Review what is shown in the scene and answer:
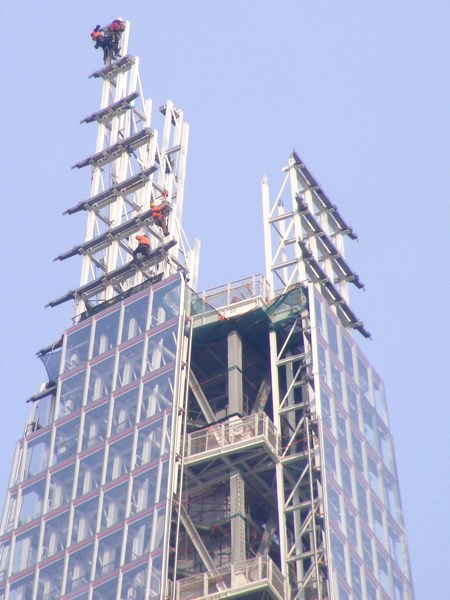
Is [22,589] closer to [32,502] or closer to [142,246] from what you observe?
[32,502]

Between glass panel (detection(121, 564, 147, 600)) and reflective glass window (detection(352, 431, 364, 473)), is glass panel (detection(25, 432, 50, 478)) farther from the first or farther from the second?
reflective glass window (detection(352, 431, 364, 473))

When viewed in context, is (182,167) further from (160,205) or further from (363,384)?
(363,384)

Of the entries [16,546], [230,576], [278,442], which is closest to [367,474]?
[278,442]

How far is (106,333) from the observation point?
10075cm

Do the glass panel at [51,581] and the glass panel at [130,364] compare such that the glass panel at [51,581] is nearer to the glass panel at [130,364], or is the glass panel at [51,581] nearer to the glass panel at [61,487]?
the glass panel at [61,487]

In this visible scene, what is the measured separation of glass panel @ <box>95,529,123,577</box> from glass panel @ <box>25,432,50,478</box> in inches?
364

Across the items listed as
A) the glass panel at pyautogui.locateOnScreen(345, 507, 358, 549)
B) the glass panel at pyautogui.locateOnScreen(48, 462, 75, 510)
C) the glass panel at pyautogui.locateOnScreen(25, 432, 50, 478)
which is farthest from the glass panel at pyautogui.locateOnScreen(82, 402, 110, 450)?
the glass panel at pyautogui.locateOnScreen(345, 507, 358, 549)

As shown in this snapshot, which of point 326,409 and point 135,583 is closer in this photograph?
point 135,583

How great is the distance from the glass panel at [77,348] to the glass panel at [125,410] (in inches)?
223

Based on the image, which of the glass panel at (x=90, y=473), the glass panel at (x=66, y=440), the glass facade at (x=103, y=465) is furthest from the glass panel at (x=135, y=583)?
the glass panel at (x=66, y=440)

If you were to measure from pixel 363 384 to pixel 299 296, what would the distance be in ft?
23.9

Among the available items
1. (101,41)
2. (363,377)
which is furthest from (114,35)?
(363,377)

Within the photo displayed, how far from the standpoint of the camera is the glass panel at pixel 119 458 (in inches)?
3656

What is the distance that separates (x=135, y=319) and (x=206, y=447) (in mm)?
10192
